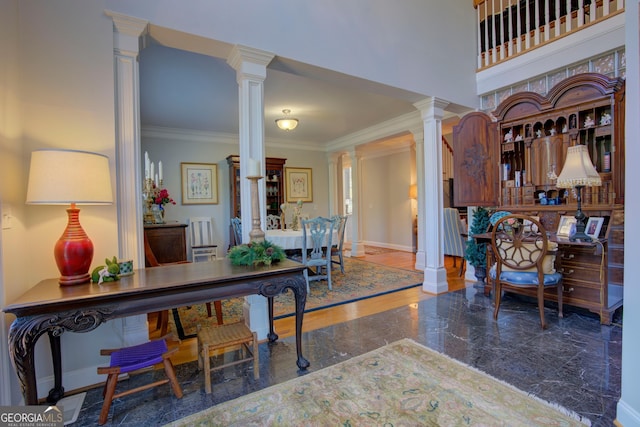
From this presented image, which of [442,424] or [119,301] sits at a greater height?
[119,301]

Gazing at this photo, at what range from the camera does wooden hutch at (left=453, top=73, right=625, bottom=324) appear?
117 inches

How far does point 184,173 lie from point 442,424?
18.9 feet

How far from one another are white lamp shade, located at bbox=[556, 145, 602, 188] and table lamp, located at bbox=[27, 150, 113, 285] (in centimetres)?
387

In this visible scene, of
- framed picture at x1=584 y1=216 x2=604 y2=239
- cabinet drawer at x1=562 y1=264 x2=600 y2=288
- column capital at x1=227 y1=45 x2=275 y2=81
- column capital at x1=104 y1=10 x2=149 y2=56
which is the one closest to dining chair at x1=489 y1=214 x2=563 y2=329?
cabinet drawer at x1=562 y1=264 x2=600 y2=288

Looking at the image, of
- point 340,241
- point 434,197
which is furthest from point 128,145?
point 434,197

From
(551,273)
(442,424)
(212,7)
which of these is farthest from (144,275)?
(551,273)

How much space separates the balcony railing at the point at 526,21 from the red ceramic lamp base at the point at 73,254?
487 cm

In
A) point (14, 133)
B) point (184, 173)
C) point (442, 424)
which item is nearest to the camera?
point (442, 424)

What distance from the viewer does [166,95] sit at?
13.4 feet

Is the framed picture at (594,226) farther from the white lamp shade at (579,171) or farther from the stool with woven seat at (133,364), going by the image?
the stool with woven seat at (133,364)

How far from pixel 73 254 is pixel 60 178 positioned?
0.42m

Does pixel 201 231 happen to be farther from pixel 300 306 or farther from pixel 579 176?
pixel 579 176

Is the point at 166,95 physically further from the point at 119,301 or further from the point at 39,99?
the point at 119,301

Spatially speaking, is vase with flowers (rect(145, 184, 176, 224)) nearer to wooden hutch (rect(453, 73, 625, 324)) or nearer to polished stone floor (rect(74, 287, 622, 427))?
polished stone floor (rect(74, 287, 622, 427))
